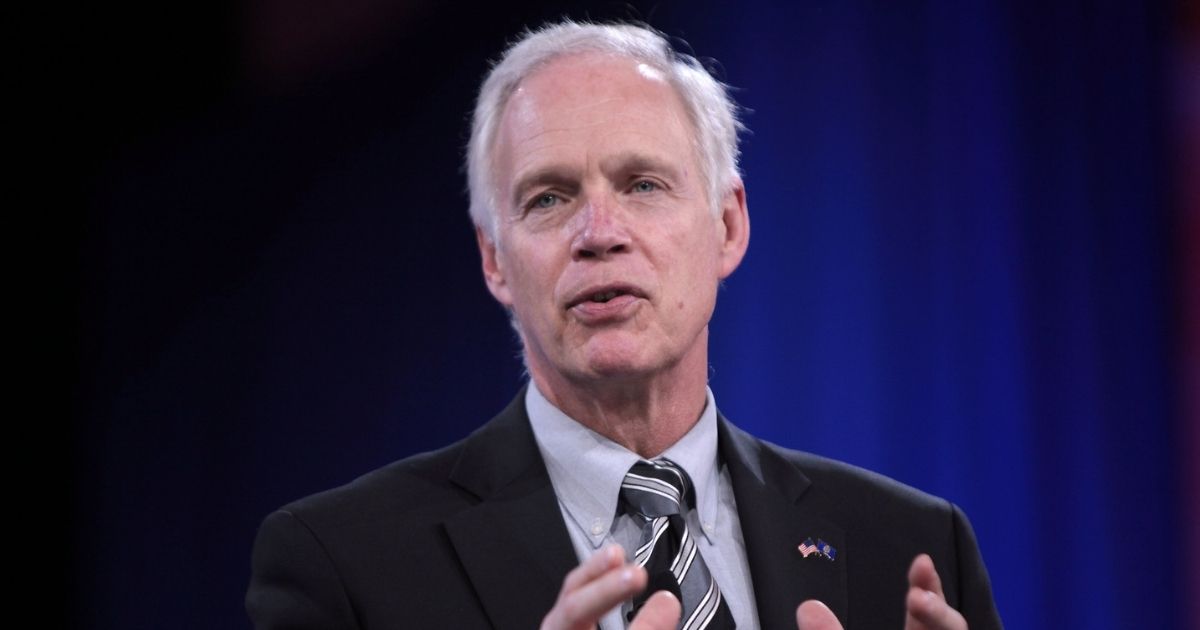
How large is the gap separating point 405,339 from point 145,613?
83 cm

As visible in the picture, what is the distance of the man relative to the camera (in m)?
1.87

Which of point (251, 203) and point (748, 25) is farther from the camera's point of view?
point (748, 25)

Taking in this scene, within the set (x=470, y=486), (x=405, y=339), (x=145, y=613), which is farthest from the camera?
(x=405, y=339)

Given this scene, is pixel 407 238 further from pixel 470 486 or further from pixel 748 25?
pixel 470 486

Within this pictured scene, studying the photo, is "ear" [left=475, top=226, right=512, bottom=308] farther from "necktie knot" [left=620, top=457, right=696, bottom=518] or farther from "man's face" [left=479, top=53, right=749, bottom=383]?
"necktie knot" [left=620, top=457, right=696, bottom=518]

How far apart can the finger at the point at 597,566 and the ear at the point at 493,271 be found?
82cm

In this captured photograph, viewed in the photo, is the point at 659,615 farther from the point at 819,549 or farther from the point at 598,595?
the point at 819,549

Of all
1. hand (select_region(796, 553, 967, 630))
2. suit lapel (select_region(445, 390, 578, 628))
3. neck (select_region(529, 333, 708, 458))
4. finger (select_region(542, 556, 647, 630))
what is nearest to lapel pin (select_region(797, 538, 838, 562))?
neck (select_region(529, 333, 708, 458))

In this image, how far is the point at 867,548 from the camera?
2.11 m

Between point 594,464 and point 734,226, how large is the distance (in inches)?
20.8

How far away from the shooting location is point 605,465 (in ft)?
6.59

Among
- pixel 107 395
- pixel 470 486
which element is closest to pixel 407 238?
pixel 107 395

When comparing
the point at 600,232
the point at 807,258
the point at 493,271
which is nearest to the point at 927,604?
the point at 600,232

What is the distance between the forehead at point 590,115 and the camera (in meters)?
2.05
